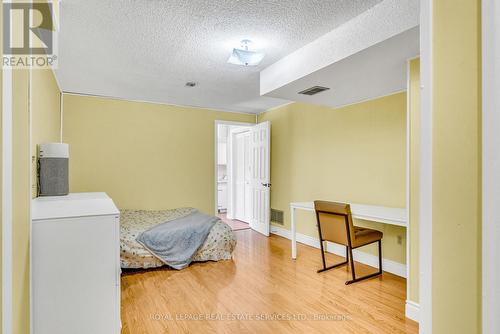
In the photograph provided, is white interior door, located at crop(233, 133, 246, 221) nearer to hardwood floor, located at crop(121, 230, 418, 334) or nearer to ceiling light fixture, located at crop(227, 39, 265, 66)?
hardwood floor, located at crop(121, 230, 418, 334)

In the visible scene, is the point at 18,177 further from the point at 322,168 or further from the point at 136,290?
the point at 322,168

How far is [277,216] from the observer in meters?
5.25

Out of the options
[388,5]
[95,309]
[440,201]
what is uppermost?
[388,5]

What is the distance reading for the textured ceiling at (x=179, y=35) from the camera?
202 centimetres

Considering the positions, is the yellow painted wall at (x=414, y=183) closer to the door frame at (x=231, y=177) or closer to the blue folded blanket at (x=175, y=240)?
the blue folded blanket at (x=175, y=240)

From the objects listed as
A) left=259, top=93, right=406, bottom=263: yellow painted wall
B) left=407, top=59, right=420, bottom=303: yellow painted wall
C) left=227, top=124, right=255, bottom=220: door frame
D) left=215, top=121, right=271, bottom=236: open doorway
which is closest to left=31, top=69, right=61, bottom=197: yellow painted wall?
left=407, top=59, right=420, bottom=303: yellow painted wall

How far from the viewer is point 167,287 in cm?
290

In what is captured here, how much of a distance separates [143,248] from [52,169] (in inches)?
55.0

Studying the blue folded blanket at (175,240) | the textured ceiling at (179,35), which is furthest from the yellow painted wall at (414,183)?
the blue folded blanket at (175,240)

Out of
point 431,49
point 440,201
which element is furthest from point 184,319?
point 431,49

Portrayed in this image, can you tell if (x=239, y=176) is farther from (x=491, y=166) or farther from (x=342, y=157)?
(x=491, y=166)

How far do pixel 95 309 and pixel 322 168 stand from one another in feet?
11.2

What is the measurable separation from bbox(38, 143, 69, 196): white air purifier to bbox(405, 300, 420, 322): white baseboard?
3117mm

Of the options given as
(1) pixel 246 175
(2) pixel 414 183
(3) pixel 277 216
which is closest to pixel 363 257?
(2) pixel 414 183
